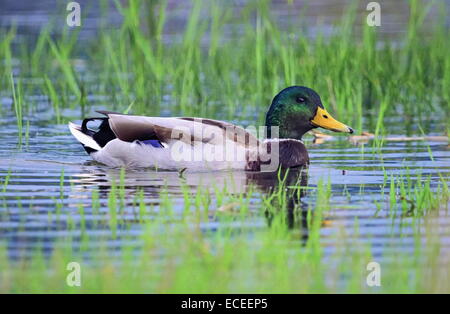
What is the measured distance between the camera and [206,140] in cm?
980

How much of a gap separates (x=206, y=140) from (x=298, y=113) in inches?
43.3

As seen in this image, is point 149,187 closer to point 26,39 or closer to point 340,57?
point 340,57

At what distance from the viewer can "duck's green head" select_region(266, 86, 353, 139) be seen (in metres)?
10.5

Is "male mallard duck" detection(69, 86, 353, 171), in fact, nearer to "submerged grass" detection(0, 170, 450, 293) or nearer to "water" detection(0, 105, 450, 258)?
"water" detection(0, 105, 450, 258)

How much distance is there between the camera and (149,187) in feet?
29.3

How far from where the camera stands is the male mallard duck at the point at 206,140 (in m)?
9.81

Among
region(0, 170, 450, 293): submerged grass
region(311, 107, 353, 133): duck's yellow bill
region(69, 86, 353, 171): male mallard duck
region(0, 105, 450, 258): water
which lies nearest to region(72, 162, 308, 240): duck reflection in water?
region(0, 105, 450, 258): water

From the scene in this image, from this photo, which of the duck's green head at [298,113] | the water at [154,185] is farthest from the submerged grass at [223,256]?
the duck's green head at [298,113]

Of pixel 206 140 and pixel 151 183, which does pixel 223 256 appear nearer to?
pixel 151 183
